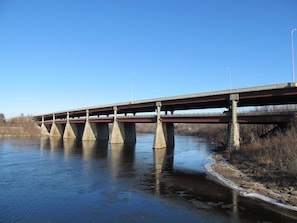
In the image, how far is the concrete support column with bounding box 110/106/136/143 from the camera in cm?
8244

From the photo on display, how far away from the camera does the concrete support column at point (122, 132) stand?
82.4 metres

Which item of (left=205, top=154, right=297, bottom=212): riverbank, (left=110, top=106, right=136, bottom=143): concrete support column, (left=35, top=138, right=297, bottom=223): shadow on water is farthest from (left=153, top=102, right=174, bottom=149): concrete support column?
(left=205, top=154, right=297, bottom=212): riverbank

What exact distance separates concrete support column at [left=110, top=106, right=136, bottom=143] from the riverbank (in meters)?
52.9

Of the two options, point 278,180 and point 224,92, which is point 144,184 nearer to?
point 278,180

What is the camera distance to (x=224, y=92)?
5225cm

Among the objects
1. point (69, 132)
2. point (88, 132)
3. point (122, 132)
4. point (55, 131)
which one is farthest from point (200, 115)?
point (55, 131)

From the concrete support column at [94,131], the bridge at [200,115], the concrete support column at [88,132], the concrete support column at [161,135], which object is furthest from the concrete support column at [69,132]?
the concrete support column at [161,135]

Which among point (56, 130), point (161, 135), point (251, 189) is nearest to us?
point (251, 189)

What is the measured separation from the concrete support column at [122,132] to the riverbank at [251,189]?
174 feet

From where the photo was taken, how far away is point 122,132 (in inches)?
3386

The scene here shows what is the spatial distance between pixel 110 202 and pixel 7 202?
6.70 m

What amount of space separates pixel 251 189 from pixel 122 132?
6569 centimetres

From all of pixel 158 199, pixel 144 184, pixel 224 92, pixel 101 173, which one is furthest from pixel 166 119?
pixel 158 199

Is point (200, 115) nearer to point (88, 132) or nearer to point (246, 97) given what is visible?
point (246, 97)
